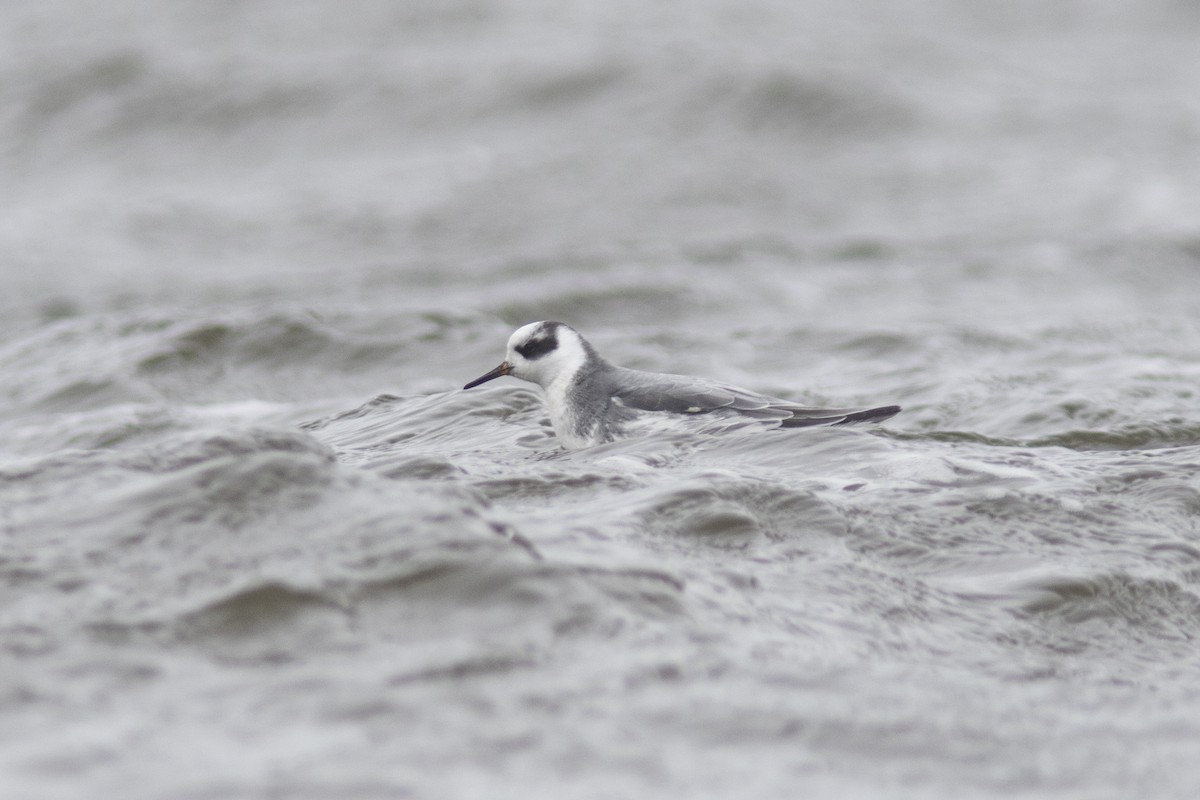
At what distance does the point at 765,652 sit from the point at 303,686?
127cm

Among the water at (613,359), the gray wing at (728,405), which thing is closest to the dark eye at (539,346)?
the water at (613,359)

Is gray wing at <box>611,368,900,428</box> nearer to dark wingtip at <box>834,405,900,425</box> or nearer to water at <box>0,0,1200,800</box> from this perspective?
dark wingtip at <box>834,405,900,425</box>

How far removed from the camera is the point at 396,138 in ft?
52.8

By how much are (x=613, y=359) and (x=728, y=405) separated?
9.81 feet

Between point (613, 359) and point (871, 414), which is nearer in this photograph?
point (871, 414)

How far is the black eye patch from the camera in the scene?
7.12 metres

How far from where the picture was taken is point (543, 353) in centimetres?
711

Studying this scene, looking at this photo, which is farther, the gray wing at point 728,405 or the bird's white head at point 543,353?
the bird's white head at point 543,353

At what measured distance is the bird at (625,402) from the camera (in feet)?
21.0

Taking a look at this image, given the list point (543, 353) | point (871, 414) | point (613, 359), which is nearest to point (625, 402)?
point (543, 353)

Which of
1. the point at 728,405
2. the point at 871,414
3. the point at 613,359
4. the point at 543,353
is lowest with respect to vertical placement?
the point at 613,359

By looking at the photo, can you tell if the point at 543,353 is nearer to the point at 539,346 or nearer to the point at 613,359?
the point at 539,346

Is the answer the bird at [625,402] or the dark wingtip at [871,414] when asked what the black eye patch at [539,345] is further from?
the dark wingtip at [871,414]

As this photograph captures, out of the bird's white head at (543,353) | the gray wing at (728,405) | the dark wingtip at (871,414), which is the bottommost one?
the dark wingtip at (871,414)
